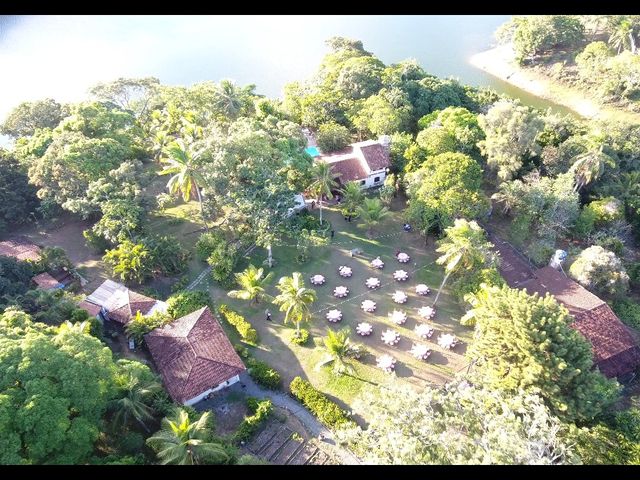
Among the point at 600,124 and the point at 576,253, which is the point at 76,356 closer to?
the point at 576,253

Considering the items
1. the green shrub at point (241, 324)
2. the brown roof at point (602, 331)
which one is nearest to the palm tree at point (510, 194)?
the brown roof at point (602, 331)

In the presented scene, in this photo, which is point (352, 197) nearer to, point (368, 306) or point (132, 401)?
point (368, 306)

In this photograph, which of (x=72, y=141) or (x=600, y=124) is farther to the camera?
(x=600, y=124)

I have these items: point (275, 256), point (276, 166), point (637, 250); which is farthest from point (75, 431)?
point (637, 250)

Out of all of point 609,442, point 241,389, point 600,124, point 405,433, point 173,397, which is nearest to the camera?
point 405,433

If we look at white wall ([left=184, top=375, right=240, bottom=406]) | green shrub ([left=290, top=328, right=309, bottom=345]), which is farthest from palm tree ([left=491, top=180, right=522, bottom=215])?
white wall ([left=184, top=375, right=240, bottom=406])
